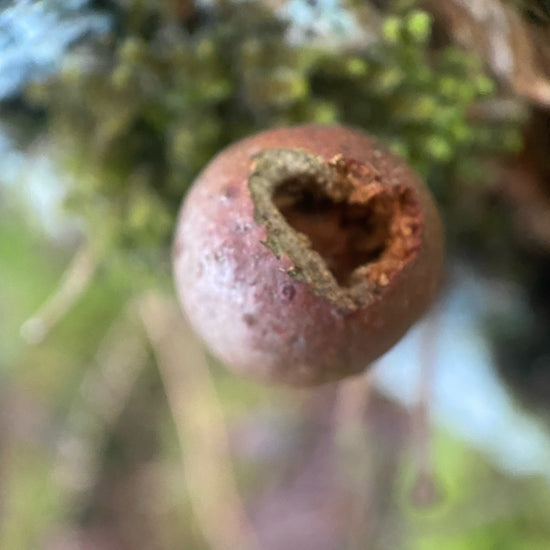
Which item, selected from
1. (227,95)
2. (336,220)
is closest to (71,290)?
(227,95)

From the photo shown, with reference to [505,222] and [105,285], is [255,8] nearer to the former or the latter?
[505,222]

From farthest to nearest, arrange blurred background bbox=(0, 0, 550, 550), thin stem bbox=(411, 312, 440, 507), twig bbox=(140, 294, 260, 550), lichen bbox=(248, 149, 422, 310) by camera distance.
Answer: twig bbox=(140, 294, 260, 550)
thin stem bbox=(411, 312, 440, 507)
blurred background bbox=(0, 0, 550, 550)
lichen bbox=(248, 149, 422, 310)

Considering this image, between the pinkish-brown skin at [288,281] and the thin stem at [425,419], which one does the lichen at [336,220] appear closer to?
the pinkish-brown skin at [288,281]

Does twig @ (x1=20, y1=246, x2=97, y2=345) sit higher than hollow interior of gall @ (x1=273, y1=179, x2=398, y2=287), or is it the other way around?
hollow interior of gall @ (x1=273, y1=179, x2=398, y2=287)

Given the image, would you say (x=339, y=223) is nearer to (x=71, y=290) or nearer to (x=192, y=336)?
(x=71, y=290)

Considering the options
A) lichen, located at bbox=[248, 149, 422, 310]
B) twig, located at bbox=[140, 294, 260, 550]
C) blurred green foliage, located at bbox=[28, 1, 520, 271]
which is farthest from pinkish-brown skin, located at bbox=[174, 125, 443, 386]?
twig, located at bbox=[140, 294, 260, 550]

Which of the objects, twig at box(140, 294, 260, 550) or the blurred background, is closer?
the blurred background

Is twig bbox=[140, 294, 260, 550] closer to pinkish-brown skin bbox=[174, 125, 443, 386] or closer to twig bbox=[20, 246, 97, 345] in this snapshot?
twig bbox=[20, 246, 97, 345]
